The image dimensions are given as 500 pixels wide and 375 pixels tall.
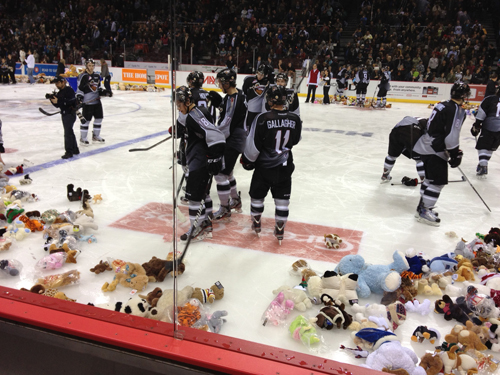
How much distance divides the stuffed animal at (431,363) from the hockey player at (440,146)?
2.26 metres

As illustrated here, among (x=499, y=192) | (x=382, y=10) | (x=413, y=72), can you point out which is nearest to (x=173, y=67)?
(x=382, y=10)

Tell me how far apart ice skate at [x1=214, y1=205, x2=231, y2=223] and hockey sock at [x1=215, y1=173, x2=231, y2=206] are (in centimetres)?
5

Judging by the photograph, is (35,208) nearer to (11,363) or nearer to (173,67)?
(11,363)

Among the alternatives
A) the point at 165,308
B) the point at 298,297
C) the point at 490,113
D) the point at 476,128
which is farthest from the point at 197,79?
the point at 490,113

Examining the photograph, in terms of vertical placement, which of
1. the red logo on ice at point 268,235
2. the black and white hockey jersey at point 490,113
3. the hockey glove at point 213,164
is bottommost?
the red logo on ice at point 268,235

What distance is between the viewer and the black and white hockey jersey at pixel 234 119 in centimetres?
360

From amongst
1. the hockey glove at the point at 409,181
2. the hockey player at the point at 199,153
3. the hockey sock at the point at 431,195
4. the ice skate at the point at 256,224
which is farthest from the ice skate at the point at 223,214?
the hockey glove at the point at 409,181

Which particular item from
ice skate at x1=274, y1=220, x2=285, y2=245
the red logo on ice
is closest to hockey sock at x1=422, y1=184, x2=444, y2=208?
the red logo on ice

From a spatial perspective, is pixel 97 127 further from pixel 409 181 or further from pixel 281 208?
pixel 409 181

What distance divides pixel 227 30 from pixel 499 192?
4059mm

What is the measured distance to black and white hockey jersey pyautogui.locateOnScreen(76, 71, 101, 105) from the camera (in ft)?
20.0

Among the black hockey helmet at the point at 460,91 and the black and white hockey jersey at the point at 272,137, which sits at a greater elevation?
the black hockey helmet at the point at 460,91

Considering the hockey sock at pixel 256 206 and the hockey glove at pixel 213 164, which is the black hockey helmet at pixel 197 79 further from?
the hockey sock at pixel 256 206

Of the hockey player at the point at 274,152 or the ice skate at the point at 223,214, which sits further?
the ice skate at the point at 223,214
